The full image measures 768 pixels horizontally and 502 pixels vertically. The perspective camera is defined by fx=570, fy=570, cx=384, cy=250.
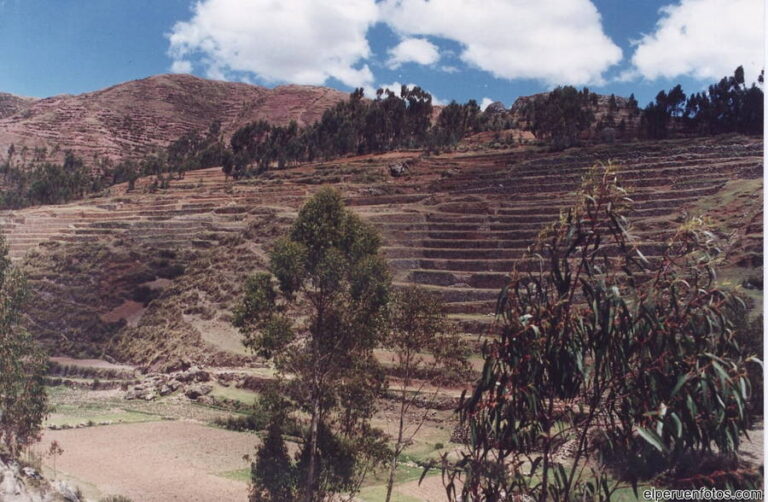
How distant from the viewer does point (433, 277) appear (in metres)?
31.2

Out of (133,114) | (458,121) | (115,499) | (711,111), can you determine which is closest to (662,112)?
(711,111)

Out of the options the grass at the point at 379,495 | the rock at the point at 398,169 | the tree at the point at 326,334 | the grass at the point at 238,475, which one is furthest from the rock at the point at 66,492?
the rock at the point at 398,169

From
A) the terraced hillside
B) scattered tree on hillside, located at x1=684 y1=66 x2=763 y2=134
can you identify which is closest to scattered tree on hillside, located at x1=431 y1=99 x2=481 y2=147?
the terraced hillside

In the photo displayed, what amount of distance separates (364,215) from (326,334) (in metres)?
25.4

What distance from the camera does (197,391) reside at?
1008 inches

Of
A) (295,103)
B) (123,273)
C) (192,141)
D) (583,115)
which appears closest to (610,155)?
(583,115)

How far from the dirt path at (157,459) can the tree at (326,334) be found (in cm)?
331

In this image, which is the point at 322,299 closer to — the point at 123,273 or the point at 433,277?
the point at 433,277

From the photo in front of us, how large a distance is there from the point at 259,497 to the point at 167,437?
8464mm

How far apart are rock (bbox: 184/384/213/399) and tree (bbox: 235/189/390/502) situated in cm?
1254

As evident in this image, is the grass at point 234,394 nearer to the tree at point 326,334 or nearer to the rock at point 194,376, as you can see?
the rock at point 194,376

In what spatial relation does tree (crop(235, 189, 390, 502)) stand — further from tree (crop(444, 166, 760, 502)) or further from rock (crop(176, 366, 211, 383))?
rock (crop(176, 366, 211, 383))

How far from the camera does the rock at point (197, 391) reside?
83.7ft

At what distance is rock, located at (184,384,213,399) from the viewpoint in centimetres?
2552
